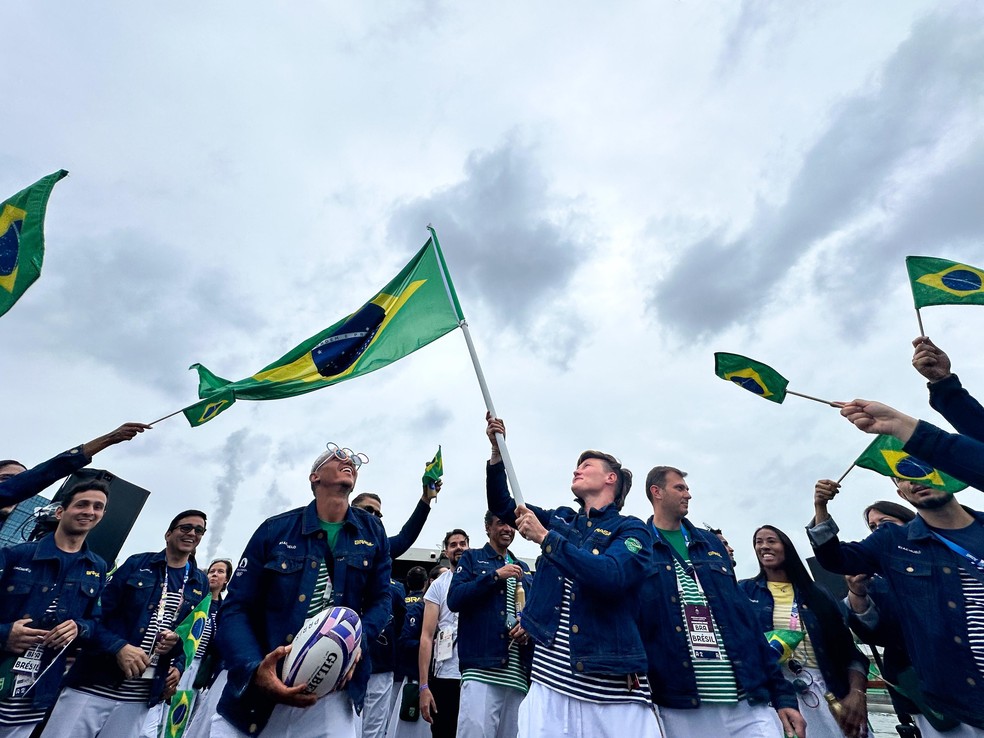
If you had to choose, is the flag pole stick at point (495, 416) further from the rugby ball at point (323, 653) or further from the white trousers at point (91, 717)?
the white trousers at point (91, 717)

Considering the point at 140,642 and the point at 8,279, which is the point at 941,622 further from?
the point at 8,279

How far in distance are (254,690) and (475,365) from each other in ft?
10.1

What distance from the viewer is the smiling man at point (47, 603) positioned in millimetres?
5219

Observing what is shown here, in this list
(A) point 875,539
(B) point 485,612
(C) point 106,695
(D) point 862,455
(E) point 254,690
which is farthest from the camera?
(D) point 862,455

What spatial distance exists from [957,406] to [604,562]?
348 centimetres

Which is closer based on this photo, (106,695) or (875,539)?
(875,539)

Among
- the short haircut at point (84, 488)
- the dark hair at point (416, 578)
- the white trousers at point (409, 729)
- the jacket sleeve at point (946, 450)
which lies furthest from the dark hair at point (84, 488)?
the jacket sleeve at point (946, 450)

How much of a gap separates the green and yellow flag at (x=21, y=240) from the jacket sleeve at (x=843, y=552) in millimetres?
7920

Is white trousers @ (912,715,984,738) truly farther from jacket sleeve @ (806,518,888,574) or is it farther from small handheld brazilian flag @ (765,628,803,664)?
jacket sleeve @ (806,518,888,574)

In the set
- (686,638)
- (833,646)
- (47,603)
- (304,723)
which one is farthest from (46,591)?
(833,646)

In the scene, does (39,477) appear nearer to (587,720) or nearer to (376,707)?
(587,720)

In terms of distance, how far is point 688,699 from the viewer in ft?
14.4

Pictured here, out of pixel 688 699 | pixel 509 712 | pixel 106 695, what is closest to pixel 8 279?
pixel 106 695

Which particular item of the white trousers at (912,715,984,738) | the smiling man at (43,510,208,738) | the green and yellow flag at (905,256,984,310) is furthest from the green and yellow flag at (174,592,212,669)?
the green and yellow flag at (905,256,984,310)
